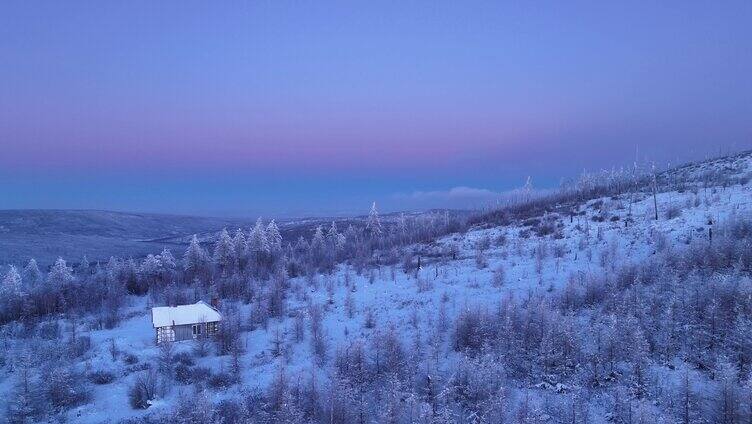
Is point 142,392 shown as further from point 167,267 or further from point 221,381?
point 167,267

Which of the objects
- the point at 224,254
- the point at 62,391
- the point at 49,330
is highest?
the point at 224,254

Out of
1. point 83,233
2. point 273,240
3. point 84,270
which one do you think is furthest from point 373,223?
point 83,233

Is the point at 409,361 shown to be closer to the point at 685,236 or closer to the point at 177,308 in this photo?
the point at 177,308

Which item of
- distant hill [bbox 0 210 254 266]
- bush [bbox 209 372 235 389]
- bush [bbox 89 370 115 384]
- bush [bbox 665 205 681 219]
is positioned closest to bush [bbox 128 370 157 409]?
bush [bbox 89 370 115 384]

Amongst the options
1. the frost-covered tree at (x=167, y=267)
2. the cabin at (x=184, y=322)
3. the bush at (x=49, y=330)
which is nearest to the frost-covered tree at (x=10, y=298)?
the bush at (x=49, y=330)

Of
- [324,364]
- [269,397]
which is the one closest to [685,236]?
[324,364]

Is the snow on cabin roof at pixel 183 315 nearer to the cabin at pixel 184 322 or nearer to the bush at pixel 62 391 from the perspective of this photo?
the cabin at pixel 184 322
